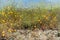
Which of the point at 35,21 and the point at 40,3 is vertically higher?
the point at 40,3

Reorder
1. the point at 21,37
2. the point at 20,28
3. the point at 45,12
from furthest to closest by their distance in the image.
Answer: the point at 45,12
the point at 20,28
the point at 21,37

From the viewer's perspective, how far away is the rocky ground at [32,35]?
192 inches

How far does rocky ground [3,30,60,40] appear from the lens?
4.89m

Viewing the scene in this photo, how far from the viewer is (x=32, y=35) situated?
4.96m

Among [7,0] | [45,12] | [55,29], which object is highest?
[7,0]

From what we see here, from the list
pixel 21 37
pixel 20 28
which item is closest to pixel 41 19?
pixel 20 28

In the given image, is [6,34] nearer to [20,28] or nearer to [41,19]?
[20,28]

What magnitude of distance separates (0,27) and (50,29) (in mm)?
1230

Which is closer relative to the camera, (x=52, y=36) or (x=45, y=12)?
(x=52, y=36)

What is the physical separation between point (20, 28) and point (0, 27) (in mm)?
527

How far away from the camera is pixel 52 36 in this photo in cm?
496

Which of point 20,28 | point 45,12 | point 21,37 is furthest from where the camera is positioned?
point 45,12

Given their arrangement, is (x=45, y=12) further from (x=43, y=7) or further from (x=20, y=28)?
(x=20, y=28)

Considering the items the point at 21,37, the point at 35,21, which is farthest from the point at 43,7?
the point at 21,37
